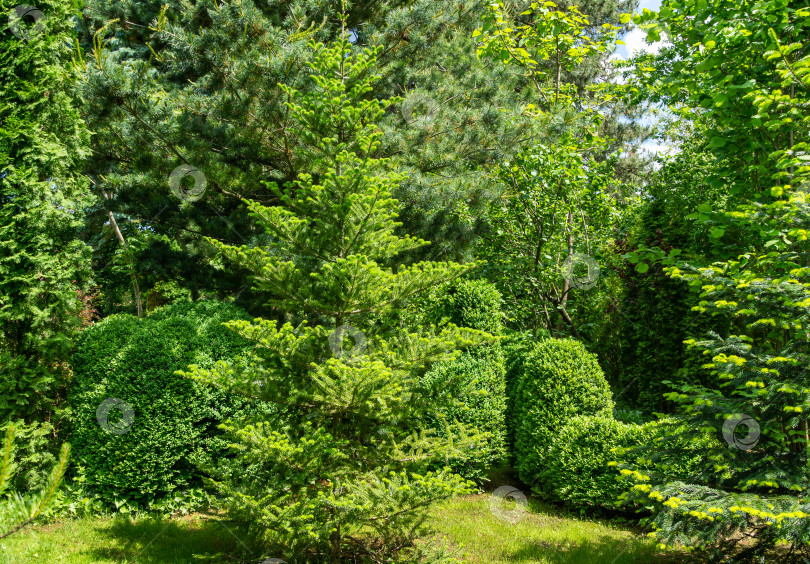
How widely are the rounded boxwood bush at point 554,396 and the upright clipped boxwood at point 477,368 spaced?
435 mm

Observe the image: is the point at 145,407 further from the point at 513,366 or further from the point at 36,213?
the point at 513,366

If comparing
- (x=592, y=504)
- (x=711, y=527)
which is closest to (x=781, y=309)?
(x=711, y=527)

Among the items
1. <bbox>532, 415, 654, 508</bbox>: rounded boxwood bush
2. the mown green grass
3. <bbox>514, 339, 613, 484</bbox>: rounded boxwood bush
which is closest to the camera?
the mown green grass

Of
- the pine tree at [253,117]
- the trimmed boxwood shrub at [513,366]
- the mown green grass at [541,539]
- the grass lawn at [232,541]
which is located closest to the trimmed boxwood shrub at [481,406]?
the trimmed boxwood shrub at [513,366]

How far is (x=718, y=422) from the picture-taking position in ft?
14.2

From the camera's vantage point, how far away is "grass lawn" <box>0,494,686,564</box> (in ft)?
15.1

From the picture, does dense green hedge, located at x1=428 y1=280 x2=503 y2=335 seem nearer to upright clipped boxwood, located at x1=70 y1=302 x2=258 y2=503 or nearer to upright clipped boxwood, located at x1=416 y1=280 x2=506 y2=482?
upright clipped boxwood, located at x1=416 y1=280 x2=506 y2=482

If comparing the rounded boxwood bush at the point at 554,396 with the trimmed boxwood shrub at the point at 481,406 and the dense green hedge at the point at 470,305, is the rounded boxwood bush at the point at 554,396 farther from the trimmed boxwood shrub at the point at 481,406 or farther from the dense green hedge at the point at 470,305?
the dense green hedge at the point at 470,305

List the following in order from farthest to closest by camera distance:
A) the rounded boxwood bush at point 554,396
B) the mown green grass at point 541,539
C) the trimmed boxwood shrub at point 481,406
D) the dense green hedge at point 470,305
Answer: the dense green hedge at point 470,305, the trimmed boxwood shrub at point 481,406, the rounded boxwood bush at point 554,396, the mown green grass at point 541,539

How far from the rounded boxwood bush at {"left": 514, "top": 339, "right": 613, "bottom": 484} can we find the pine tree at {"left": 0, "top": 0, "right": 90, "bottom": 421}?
5881 mm

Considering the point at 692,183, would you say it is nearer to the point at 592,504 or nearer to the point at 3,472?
the point at 592,504

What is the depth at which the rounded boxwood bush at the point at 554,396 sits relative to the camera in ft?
23.3

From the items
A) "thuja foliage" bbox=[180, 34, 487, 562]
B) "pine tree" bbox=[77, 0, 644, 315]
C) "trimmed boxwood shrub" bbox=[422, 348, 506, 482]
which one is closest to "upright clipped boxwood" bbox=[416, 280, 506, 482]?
"trimmed boxwood shrub" bbox=[422, 348, 506, 482]

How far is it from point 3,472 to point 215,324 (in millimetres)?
4719
